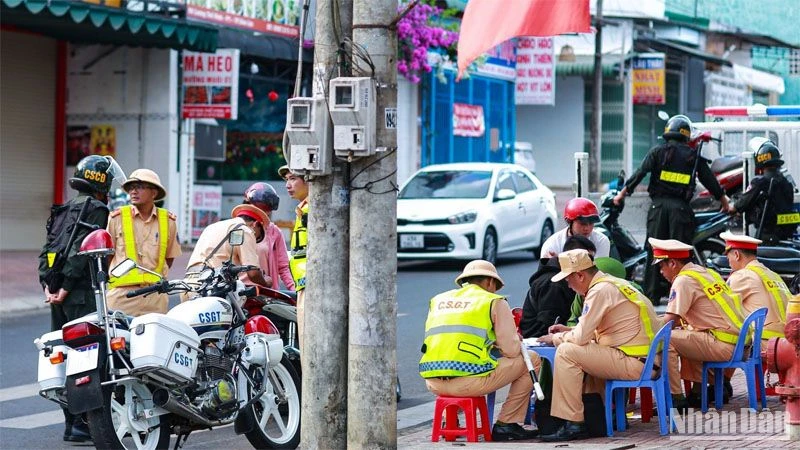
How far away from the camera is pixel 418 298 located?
58.5 ft

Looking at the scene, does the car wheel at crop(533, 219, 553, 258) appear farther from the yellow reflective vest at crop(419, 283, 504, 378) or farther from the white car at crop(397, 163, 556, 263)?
the yellow reflective vest at crop(419, 283, 504, 378)

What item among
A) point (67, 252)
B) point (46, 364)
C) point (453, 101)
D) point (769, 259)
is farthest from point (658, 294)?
point (453, 101)

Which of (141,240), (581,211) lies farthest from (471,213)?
(141,240)

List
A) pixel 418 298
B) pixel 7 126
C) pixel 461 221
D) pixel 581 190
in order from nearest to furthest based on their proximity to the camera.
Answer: pixel 581 190 < pixel 418 298 < pixel 461 221 < pixel 7 126

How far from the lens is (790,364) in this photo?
8906mm

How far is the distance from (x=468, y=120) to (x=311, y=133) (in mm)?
29664

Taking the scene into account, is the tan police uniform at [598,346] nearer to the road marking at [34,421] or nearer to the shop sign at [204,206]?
the road marking at [34,421]

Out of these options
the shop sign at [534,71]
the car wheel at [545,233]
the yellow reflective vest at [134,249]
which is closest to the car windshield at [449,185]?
the car wheel at [545,233]

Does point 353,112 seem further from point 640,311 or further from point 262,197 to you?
point 262,197

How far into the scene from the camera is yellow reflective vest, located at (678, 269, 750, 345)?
33.1ft

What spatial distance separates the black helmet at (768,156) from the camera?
15.2m

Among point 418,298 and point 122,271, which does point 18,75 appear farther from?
point 122,271

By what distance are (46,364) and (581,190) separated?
7.91 meters

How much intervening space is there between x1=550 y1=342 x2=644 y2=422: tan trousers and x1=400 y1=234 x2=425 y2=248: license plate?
11523mm
